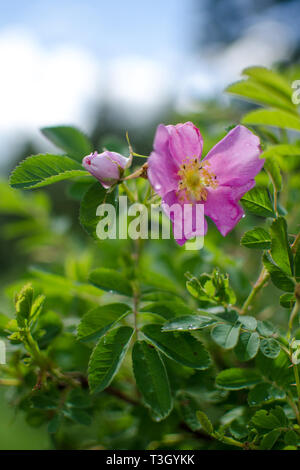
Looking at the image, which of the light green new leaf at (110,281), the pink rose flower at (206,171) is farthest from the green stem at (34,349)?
the pink rose flower at (206,171)

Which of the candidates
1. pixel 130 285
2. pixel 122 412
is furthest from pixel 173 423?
pixel 130 285

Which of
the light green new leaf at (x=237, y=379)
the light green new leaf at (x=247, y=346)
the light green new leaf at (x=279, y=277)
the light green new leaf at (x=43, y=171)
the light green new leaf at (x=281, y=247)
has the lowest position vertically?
the light green new leaf at (x=237, y=379)

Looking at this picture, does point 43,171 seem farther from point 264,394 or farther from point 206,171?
point 264,394

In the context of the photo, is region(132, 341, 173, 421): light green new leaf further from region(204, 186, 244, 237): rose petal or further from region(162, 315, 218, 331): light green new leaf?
region(204, 186, 244, 237): rose petal

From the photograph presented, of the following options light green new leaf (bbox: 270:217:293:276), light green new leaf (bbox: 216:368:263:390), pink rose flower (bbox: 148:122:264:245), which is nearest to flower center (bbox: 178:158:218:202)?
pink rose flower (bbox: 148:122:264:245)

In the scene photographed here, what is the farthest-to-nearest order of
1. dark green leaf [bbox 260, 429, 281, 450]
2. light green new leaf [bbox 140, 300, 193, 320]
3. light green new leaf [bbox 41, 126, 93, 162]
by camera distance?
light green new leaf [bbox 41, 126, 93, 162], light green new leaf [bbox 140, 300, 193, 320], dark green leaf [bbox 260, 429, 281, 450]

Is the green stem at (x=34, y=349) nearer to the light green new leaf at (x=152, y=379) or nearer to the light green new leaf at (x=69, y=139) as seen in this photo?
the light green new leaf at (x=152, y=379)

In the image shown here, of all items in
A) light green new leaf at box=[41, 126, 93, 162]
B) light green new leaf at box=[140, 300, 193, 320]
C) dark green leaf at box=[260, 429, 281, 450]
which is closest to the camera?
dark green leaf at box=[260, 429, 281, 450]
